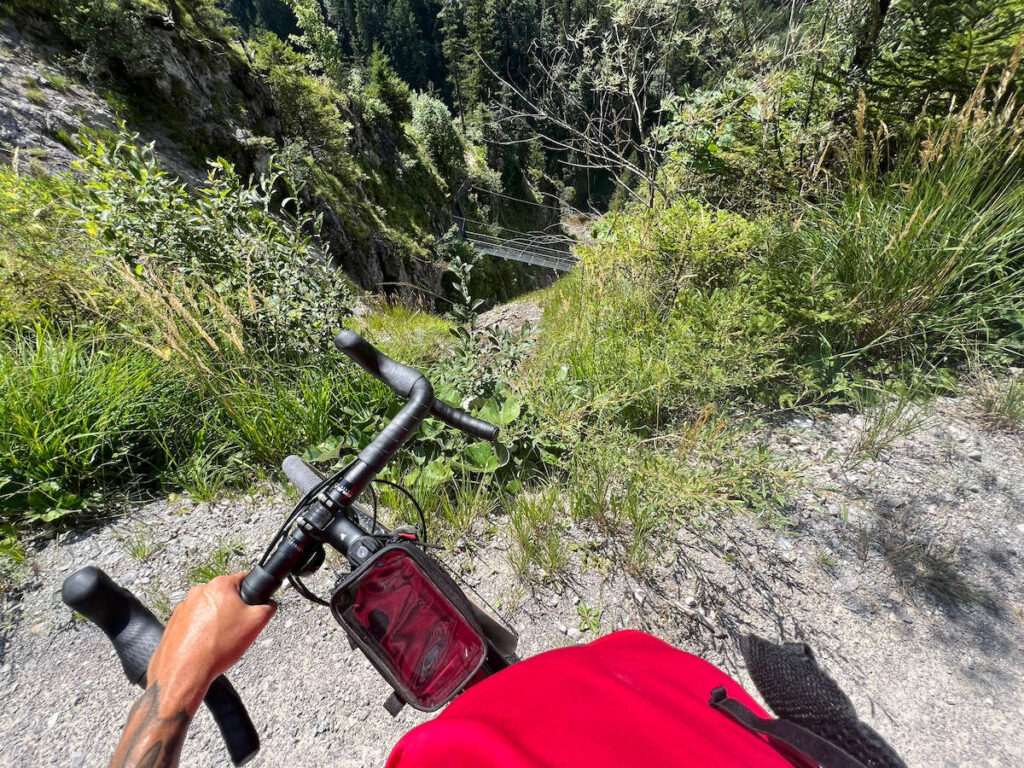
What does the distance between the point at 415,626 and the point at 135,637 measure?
601mm

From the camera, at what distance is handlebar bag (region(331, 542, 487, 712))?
107 centimetres

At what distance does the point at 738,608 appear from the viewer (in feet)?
5.96

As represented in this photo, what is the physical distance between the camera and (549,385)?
2492 mm

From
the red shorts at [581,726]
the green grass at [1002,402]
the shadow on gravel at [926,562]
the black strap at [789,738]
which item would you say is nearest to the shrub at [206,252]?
the red shorts at [581,726]

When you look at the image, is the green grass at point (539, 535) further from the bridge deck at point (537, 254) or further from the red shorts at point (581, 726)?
the bridge deck at point (537, 254)

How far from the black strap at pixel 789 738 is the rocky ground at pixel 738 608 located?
0.94 m

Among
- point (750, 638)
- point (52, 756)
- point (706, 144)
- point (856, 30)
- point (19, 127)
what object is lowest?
point (750, 638)

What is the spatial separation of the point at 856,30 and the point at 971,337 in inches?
99.3

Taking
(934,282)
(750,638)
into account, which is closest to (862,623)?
(750,638)

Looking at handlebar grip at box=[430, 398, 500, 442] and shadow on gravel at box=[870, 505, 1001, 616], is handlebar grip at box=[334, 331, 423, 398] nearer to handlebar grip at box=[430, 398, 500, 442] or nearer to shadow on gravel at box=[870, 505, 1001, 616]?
handlebar grip at box=[430, 398, 500, 442]

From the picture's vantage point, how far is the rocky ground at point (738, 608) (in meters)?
1.50

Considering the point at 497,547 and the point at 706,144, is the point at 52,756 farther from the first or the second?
the point at 706,144

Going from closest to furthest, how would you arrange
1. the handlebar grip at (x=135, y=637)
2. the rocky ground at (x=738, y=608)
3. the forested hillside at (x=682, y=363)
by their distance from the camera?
the handlebar grip at (x=135, y=637) < the rocky ground at (x=738, y=608) < the forested hillside at (x=682, y=363)

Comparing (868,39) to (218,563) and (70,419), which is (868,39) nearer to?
(218,563)
